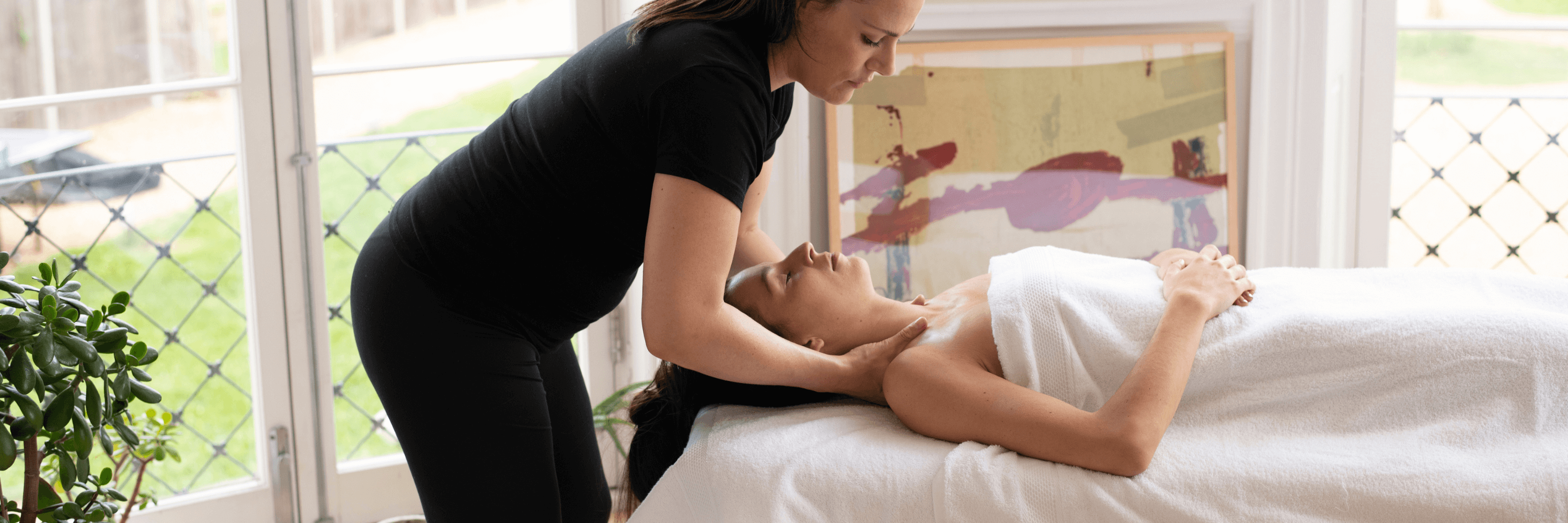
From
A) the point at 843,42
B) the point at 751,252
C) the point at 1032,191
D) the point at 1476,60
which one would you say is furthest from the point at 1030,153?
the point at 843,42

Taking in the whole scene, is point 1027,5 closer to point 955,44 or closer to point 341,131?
point 955,44

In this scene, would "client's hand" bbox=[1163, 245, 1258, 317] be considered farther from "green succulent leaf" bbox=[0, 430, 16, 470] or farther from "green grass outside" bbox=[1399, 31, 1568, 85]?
"green grass outside" bbox=[1399, 31, 1568, 85]

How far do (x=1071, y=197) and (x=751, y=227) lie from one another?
Answer: 103cm

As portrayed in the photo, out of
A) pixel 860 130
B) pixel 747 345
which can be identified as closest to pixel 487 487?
pixel 747 345

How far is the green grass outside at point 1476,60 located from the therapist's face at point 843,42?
Answer: 6.26 ft

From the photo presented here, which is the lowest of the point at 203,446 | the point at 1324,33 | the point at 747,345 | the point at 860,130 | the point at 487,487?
the point at 203,446

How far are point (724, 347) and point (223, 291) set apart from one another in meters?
1.56

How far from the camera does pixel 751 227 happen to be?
56.7 inches

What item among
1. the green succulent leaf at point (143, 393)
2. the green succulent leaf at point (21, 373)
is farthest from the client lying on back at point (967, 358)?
the green succulent leaf at point (21, 373)

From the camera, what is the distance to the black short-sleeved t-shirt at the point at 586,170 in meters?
0.89

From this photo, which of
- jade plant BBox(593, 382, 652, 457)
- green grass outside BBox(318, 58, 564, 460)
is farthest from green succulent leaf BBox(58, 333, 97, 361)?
green grass outside BBox(318, 58, 564, 460)

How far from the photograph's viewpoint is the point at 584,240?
105 cm

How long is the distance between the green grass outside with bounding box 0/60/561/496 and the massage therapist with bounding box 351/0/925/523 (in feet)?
3.45

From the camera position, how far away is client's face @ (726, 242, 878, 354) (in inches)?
52.2
